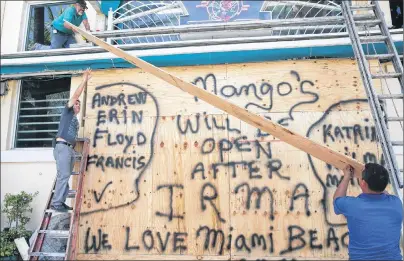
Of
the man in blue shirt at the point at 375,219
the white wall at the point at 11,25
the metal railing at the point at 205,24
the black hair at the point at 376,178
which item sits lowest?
the man in blue shirt at the point at 375,219

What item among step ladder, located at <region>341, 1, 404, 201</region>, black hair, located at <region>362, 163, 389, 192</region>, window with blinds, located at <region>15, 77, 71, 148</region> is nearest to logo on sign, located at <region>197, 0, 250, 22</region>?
step ladder, located at <region>341, 1, 404, 201</region>

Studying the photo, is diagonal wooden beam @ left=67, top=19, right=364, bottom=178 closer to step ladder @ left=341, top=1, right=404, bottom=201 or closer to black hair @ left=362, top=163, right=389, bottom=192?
black hair @ left=362, top=163, right=389, bottom=192

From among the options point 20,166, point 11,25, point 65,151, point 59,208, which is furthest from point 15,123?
point 59,208

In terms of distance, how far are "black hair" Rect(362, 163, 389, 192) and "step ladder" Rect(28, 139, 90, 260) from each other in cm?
416

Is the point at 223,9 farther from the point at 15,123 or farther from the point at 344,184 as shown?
the point at 15,123

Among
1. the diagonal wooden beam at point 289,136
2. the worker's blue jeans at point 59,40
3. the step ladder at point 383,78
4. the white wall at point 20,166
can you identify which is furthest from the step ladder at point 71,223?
the step ladder at point 383,78

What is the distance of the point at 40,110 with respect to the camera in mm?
7066

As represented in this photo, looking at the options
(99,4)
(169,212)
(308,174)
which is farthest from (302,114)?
(99,4)

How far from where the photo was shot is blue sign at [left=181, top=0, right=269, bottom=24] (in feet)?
21.9

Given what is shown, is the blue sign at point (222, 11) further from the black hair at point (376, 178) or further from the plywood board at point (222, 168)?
the black hair at point (376, 178)

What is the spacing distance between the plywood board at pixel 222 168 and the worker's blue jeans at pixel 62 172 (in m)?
0.47

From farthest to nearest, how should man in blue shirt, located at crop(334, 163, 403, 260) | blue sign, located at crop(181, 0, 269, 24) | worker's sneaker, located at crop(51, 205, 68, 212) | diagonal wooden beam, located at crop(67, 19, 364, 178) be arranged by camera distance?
blue sign, located at crop(181, 0, 269, 24) < worker's sneaker, located at crop(51, 205, 68, 212) < diagonal wooden beam, located at crop(67, 19, 364, 178) < man in blue shirt, located at crop(334, 163, 403, 260)

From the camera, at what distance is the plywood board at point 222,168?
5.00 m

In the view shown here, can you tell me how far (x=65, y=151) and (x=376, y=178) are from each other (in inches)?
176
